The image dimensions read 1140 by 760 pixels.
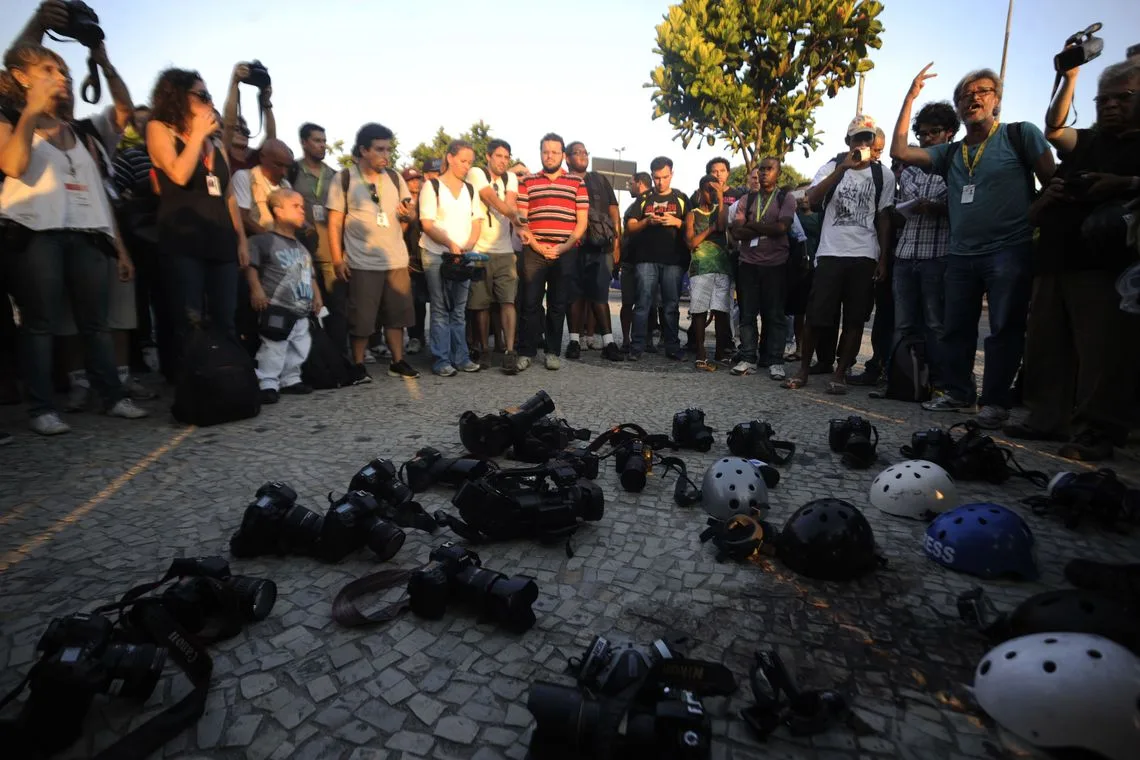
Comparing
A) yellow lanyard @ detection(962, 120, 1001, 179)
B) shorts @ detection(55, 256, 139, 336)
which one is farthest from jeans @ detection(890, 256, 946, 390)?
shorts @ detection(55, 256, 139, 336)

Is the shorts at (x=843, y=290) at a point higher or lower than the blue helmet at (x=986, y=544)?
higher

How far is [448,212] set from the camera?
696cm

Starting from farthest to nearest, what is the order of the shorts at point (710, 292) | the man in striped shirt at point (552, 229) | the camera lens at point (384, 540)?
1. the shorts at point (710, 292)
2. the man in striped shirt at point (552, 229)
3. the camera lens at point (384, 540)

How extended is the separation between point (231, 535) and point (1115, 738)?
11.1 feet

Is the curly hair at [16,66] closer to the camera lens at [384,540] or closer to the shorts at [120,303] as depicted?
the shorts at [120,303]

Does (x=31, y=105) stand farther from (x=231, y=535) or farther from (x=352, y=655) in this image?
(x=352, y=655)

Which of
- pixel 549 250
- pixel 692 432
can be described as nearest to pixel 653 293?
pixel 549 250

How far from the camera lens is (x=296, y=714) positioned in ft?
5.91

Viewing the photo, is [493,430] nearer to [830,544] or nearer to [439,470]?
[439,470]

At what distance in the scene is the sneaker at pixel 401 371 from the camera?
6.98 metres

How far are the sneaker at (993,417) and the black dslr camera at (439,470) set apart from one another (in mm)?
4231

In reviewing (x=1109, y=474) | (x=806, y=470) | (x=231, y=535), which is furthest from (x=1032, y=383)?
(x=231, y=535)

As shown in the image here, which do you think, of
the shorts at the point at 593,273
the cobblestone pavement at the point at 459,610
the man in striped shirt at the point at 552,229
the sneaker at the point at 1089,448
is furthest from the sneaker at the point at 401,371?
the sneaker at the point at 1089,448

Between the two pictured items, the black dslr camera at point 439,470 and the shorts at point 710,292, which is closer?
the black dslr camera at point 439,470
